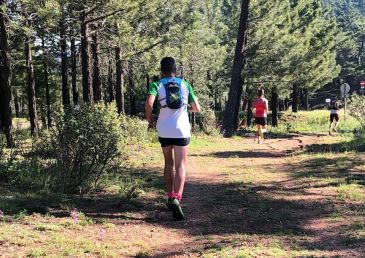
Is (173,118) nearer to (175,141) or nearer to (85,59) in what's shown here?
(175,141)

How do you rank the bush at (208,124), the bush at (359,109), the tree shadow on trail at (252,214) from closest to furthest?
1. the tree shadow on trail at (252,214)
2. the bush at (359,109)
3. the bush at (208,124)


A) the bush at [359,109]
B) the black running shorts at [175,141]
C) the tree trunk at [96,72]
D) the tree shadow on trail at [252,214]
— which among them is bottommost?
the tree shadow on trail at [252,214]

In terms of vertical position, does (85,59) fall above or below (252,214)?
above

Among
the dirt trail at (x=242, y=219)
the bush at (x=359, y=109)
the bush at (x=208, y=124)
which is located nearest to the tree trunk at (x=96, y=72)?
the bush at (x=208, y=124)

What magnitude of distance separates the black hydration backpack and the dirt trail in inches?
53.0

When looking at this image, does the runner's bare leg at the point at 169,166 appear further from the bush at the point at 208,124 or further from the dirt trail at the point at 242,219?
the bush at the point at 208,124

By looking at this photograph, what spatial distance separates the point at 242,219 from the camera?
5461 mm

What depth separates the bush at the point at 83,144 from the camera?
6.41 meters

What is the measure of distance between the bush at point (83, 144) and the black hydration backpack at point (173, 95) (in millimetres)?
1478

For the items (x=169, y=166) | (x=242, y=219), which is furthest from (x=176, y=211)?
(x=242, y=219)

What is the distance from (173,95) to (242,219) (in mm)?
1660

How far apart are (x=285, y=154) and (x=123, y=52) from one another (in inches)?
388

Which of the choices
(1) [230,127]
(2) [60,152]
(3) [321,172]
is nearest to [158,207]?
(2) [60,152]

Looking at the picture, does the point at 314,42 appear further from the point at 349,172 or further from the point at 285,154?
the point at 349,172
